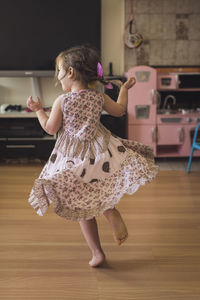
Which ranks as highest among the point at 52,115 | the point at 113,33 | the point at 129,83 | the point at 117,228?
the point at 113,33

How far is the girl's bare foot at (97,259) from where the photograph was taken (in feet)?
5.90

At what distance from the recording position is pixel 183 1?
14.2 feet

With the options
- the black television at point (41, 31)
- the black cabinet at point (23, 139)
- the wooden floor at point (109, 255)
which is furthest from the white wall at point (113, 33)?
the wooden floor at point (109, 255)

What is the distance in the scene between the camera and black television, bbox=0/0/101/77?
13.5ft

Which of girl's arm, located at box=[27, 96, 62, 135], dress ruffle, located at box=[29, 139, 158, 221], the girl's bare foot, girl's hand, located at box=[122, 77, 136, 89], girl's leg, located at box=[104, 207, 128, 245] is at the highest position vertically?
girl's hand, located at box=[122, 77, 136, 89]

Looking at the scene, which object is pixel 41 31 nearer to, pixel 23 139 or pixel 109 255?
pixel 23 139

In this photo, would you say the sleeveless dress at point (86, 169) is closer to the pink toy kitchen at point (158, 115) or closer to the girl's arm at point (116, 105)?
the girl's arm at point (116, 105)

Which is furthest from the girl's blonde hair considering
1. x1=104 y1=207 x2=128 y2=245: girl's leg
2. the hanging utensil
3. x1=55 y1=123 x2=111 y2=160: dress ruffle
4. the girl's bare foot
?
the hanging utensil

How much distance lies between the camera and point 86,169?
1665mm

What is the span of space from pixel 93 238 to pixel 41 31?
299 cm

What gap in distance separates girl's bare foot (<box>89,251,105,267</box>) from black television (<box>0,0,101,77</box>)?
278 centimetres

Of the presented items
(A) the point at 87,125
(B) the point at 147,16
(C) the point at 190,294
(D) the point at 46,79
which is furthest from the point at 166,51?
(C) the point at 190,294

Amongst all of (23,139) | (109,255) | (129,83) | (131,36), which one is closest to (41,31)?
(131,36)

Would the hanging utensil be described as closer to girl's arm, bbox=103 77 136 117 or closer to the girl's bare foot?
girl's arm, bbox=103 77 136 117
